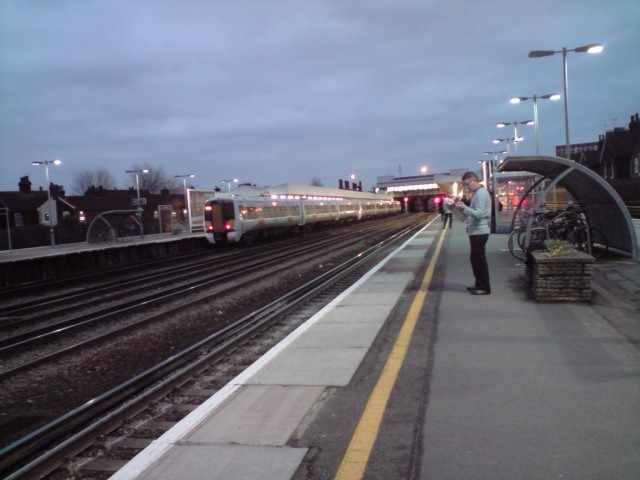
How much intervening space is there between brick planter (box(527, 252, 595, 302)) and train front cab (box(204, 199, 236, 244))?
73.1ft

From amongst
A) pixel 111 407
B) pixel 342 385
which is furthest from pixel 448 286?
pixel 111 407

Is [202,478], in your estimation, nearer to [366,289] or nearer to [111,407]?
[111,407]

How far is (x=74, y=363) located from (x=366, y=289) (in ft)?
17.9

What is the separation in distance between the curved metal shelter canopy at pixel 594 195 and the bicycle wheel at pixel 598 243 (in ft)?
0.75

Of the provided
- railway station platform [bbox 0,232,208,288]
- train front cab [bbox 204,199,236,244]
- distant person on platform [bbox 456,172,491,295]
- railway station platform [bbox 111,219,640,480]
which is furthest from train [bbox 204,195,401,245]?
railway station platform [bbox 111,219,640,480]

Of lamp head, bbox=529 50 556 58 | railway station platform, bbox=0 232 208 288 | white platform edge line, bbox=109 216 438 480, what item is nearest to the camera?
white platform edge line, bbox=109 216 438 480

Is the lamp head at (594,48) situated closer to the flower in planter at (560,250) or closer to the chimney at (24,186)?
the flower in planter at (560,250)

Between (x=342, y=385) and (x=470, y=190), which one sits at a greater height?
(x=470, y=190)

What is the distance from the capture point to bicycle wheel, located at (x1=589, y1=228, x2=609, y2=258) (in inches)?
480

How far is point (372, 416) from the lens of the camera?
4117 mm

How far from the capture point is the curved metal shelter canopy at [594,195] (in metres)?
11.2

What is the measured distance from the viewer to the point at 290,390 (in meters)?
4.87

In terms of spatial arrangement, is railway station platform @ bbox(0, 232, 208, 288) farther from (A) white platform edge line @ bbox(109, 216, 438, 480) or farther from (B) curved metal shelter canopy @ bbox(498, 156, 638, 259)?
(B) curved metal shelter canopy @ bbox(498, 156, 638, 259)

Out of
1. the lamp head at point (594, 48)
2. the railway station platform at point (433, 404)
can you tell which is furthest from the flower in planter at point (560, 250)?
the lamp head at point (594, 48)
